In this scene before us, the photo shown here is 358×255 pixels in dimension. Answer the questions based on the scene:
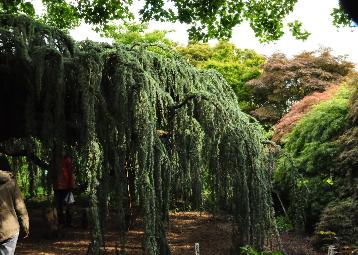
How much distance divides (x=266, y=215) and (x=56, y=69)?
9.49 ft

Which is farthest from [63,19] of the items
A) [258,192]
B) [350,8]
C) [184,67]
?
[350,8]

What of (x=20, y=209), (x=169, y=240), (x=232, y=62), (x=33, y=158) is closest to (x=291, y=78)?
(x=232, y=62)

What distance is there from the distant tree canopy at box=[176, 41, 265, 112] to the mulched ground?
9.48m

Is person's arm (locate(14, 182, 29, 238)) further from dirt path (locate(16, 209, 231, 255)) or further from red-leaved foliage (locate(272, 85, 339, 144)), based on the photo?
red-leaved foliage (locate(272, 85, 339, 144))

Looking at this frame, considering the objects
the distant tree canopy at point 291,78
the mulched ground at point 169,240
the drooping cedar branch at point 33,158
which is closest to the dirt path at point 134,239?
the mulched ground at point 169,240

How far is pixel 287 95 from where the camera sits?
54.6ft

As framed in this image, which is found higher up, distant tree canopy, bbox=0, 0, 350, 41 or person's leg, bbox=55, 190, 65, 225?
distant tree canopy, bbox=0, 0, 350, 41

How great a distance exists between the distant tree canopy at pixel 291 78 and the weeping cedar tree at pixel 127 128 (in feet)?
37.3

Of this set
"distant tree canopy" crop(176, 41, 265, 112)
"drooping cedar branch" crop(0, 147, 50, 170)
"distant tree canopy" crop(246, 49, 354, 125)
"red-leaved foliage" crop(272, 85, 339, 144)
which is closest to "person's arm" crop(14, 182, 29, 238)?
"drooping cedar branch" crop(0, 147, 50, 170)

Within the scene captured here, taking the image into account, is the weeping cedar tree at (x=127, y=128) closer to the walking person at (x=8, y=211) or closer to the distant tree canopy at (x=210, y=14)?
the walking person at (x=8, y=211)

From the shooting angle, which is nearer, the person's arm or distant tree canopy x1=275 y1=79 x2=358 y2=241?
the person's arm

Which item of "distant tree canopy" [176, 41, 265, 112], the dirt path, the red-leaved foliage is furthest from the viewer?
"distant tree canopy" [176, 41, 265, 112]

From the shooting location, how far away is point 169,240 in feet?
24.0

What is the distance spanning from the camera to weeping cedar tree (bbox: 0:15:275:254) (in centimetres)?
347
